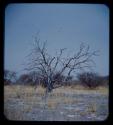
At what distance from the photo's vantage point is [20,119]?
103 inches

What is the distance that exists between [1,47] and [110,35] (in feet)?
2.49

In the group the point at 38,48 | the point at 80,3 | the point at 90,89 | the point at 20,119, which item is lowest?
the point at 20,119

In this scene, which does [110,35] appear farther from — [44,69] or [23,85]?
[23,85]

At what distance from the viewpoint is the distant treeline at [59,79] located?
2.61 metres

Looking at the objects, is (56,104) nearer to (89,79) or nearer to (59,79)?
(59,79)

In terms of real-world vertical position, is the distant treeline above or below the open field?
above

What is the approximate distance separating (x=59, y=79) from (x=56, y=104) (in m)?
0.17

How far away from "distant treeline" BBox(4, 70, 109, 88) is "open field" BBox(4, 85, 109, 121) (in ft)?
0.11

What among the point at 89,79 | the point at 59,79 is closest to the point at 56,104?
the point at 59,79

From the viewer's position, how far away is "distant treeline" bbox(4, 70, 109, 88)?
8.57ft

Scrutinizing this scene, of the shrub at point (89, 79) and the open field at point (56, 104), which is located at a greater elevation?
the shrub at point (89, 79)

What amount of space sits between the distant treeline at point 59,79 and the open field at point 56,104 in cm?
3

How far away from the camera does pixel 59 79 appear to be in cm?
262

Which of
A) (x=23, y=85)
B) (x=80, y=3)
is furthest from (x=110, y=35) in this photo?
(x=23, y=85)
